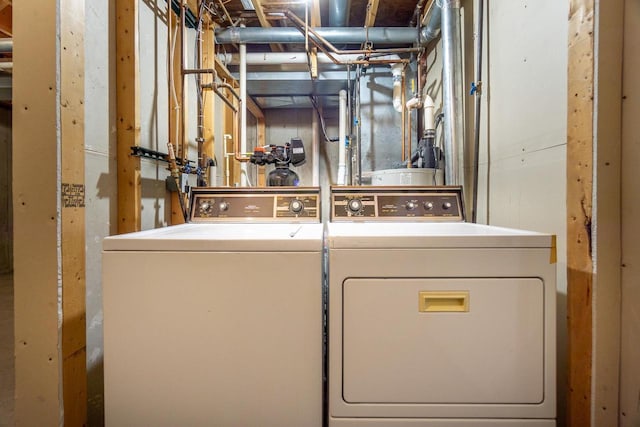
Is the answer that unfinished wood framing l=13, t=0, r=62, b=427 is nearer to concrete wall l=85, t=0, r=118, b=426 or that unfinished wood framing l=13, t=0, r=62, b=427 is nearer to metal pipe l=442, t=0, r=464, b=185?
concrete wall l=85, t=0, r=118, b=426

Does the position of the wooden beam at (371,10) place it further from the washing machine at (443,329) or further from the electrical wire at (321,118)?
the washing machine at (443,329)

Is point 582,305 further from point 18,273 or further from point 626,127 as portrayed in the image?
point 18,273

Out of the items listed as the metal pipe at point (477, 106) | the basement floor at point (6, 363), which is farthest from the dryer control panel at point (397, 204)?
the basement floor at point (6, 363)

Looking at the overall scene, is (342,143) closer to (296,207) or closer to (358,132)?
(358,132)

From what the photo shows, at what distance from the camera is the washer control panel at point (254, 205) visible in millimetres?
1687

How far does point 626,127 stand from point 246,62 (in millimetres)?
2669

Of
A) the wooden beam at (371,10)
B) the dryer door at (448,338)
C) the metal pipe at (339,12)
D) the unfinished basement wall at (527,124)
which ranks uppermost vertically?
the metal pipe at (339,12)

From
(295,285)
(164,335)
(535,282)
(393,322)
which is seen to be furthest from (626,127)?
(164,335)

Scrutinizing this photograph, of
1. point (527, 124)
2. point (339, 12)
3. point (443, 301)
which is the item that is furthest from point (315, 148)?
point (443, 301)

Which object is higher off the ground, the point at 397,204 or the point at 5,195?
the point at 5,195

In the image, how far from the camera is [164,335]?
2.99 feet

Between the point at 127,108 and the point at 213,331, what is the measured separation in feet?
4.10

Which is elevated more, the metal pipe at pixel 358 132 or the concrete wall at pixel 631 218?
the metal pipe at pixel 358 132

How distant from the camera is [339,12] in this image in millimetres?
2447
